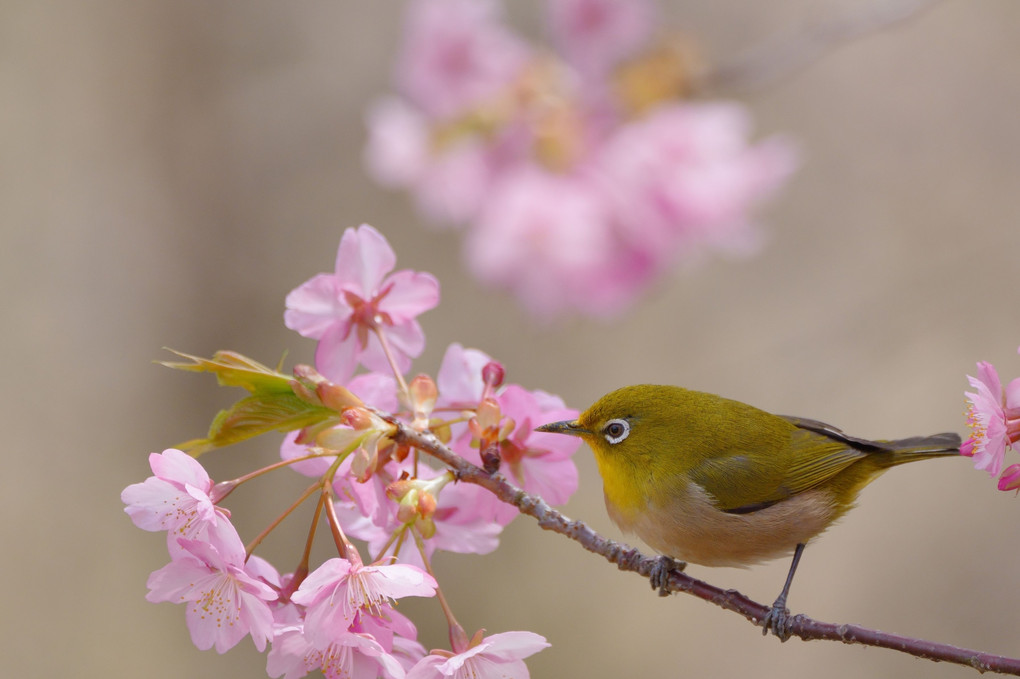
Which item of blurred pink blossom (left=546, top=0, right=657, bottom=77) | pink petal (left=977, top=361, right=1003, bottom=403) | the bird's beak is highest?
blurred pink blossom (left=546, top=0, right=657, bottom=77)

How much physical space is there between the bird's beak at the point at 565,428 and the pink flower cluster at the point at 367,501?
0.6 inches

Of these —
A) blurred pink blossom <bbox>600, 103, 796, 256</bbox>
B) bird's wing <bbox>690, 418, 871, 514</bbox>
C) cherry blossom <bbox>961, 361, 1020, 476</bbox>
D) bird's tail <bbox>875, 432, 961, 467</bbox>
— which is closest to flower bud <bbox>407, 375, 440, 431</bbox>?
bird's wing <bbox>690, 418, 871, 514</bbox>

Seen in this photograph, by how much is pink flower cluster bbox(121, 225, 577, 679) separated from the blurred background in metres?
3.88

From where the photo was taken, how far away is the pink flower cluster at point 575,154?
10.5ft

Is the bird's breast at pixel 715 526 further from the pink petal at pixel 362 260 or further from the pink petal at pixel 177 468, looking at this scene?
the pink petal at pixel 177 468

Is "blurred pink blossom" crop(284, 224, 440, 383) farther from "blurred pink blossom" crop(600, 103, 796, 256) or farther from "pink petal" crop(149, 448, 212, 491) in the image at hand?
"blurred pink blossom" crop(600, 103, 796, 256)

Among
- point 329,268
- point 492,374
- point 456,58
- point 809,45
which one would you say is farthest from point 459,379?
point 329,268

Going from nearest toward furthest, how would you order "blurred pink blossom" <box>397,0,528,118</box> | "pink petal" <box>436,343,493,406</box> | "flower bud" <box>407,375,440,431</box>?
"flower bud" <box>407,375,440,431</box>, "pink petal" <box>436,343,493,406</box>, "blurred pink blossom" <box>397,0,528,118</box>

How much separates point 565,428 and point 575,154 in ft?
6.09

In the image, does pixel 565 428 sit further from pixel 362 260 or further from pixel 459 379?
pixel 362 260

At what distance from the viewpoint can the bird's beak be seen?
60.3 inches

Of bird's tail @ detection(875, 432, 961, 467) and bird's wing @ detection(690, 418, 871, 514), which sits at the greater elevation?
bird's tail @ detection(875, 432, 961, 467)

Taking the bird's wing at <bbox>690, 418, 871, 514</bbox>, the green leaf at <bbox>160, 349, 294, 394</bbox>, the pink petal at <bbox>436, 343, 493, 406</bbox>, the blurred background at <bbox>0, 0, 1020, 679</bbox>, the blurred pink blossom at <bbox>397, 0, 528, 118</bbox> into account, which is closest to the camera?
the green leaf at <bbox>160, 349, 294, 394</bbox>

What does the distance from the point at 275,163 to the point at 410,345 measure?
4442 millimetres
